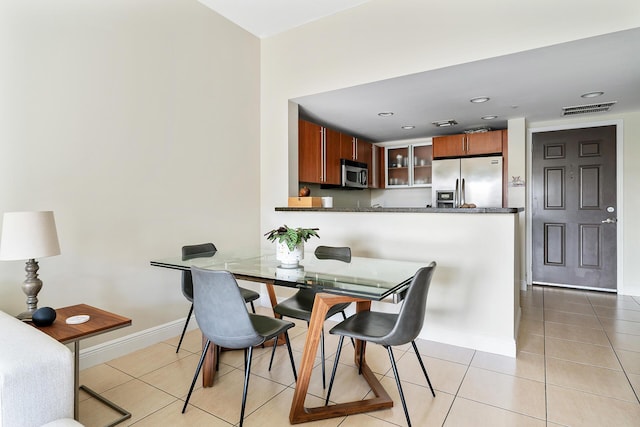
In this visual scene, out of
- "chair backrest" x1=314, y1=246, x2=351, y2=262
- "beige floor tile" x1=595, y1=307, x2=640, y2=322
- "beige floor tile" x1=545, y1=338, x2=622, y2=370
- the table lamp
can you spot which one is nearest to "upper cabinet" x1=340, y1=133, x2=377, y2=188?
"chair backrest" x1=314, y1=246, x2=351, y2=262

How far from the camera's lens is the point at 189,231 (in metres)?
3.12

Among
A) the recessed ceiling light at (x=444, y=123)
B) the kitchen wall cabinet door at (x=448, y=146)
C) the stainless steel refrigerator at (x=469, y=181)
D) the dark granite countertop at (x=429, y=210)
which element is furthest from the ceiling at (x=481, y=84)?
the dark granite countertop at (x=429, y=210)

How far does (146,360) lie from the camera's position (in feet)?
8.36

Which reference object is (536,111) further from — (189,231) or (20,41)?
(20,41)

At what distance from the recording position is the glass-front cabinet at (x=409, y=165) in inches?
220

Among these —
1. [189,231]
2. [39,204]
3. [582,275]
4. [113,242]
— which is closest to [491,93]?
[582,275]

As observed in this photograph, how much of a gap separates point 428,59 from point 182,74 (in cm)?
210

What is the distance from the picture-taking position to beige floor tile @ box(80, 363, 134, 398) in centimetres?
218

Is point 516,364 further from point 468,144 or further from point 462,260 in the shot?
point 468,144

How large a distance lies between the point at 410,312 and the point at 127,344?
2.15m

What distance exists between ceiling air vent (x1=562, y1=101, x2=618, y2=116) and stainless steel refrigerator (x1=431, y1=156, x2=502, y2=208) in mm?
886

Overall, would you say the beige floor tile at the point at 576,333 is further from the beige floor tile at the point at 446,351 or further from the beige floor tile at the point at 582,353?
the beige floor tile at the point at 446,351

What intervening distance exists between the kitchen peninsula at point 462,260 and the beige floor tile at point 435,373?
15.7 inches

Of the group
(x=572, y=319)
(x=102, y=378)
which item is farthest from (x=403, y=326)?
(x=572, y=319)
